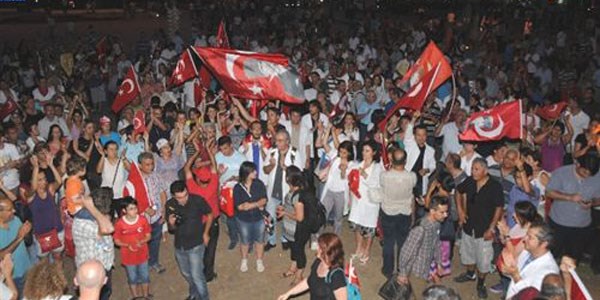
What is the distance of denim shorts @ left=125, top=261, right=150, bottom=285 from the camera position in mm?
7074

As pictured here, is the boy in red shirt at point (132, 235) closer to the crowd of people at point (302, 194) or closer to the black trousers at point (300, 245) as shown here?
the crowd of people at point (302, 194)

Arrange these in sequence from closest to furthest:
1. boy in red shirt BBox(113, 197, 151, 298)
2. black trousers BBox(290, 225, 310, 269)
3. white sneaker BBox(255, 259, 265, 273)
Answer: boy in red shirt BBox(113, 197, 151, 298)
black trousers BBox(290, 225, 310, 269)
white sneaker BBox(255, 259, 265, 273)

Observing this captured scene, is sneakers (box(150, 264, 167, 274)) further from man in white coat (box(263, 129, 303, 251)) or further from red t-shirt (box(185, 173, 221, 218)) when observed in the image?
man in white coat (box(263, 129, 303, 251))

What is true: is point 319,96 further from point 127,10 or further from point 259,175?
A: point 127,10

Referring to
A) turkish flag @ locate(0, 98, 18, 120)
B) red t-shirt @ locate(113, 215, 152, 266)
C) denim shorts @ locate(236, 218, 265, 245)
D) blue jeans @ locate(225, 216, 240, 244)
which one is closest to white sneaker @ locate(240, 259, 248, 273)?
denim shorts @ locate(236, 218, 265, 245)

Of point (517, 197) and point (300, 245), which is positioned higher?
point (517, 197)

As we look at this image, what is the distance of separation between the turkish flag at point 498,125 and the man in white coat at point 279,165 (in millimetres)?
2547

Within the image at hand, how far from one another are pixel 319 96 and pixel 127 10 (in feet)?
104

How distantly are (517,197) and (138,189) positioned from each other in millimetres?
5033

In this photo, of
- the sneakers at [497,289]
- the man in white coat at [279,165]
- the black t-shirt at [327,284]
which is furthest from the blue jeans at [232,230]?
the sneakers at [497,289]

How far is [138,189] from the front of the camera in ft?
25.7

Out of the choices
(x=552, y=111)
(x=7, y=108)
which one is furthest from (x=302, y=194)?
(x=7, y=108)

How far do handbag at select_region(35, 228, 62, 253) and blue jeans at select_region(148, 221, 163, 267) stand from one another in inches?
48.3

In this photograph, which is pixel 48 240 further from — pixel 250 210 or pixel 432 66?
pixel 432 66
